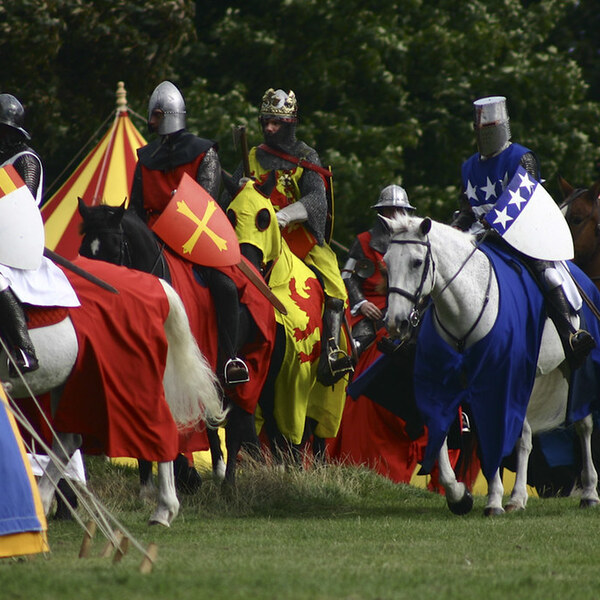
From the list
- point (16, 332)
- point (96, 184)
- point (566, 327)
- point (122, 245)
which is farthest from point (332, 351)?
point (96, 184)

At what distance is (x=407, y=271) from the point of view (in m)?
8.96

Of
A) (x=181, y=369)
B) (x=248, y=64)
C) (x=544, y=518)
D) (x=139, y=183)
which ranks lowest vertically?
(x=544, y=518)

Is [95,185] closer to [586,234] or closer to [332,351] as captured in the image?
[332,351]

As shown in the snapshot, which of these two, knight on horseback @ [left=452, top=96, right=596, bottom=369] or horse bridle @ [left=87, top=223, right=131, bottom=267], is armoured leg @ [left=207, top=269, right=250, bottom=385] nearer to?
horse bridle @ [left=87, top=223, right=131, bottom=267]

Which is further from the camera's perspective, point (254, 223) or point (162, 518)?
point (254, 223)

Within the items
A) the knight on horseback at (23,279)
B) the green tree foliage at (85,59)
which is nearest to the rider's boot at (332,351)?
the knight on horseback at (23,279)

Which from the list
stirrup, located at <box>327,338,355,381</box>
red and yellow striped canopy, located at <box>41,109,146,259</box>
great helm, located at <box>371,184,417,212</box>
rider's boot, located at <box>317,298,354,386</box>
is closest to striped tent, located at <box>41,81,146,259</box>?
red and yellow striped canopy, located at <box>41,109,146,259</box>

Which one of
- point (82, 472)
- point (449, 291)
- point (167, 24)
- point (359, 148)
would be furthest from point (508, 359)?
point (359, 148)

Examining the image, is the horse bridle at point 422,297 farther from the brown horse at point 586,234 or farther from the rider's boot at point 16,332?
the brown horse at point 586,234

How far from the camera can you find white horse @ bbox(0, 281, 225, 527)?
7875mm

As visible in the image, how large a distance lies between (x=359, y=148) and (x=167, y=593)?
659 inches

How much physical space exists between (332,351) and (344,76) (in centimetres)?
1218

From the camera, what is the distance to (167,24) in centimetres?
1875

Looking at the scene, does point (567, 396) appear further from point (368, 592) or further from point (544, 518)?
point (368, 592)
